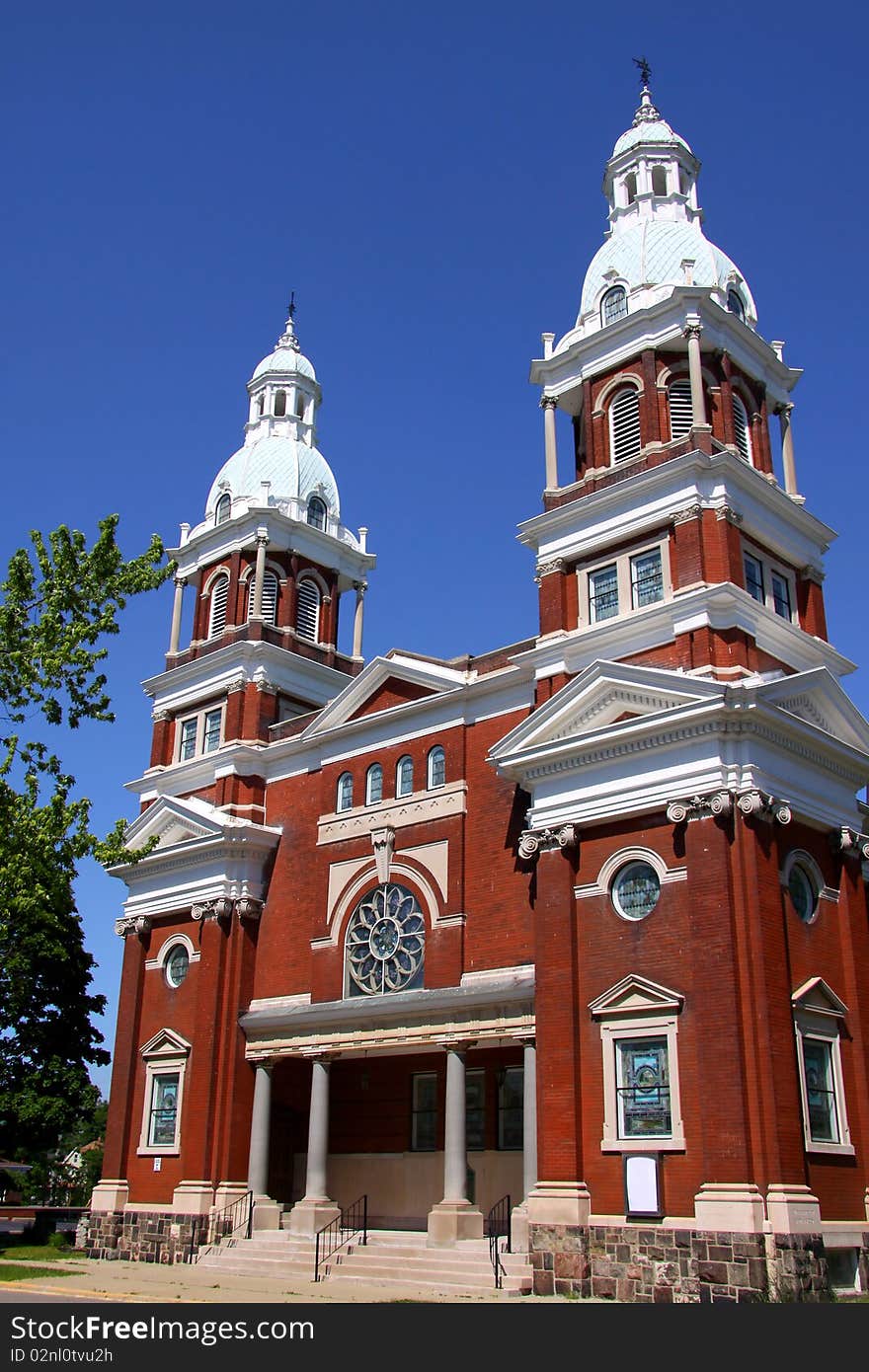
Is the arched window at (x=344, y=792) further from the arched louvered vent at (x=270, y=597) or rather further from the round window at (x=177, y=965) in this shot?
the arched louvered vent at (x=270, y=597)

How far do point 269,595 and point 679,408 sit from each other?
625 inches

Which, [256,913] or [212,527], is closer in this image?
[256,913]

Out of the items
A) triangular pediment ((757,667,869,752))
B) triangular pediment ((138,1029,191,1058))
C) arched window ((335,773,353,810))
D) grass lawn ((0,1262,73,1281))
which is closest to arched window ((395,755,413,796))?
arched window ((335,773,353,810))

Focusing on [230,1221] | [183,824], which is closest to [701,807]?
[230,1221]

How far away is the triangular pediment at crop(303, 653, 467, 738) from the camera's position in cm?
3331

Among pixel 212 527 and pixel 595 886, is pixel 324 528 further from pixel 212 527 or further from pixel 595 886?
pixel 595 886

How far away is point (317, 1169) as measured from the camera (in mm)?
30688

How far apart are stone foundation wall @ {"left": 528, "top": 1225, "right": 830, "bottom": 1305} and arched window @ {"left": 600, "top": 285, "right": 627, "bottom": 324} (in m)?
21.8

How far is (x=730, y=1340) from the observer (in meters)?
15.4

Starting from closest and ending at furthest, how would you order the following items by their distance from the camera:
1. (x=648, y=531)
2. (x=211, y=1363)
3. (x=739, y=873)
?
(x=211, y=1363)
(x=739, y=873)
(x=648, y=531)

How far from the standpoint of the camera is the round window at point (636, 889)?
2550 centimetres

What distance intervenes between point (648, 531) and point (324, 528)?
56.2 feet

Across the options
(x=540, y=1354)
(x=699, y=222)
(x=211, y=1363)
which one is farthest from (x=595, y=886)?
(x=699, y=222)

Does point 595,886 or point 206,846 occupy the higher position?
point 206,846
